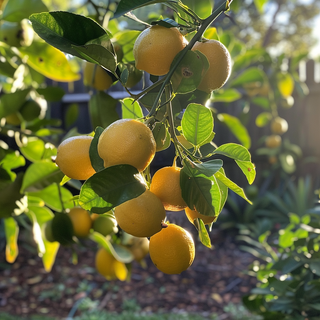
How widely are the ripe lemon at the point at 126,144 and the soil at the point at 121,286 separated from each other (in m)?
1.95

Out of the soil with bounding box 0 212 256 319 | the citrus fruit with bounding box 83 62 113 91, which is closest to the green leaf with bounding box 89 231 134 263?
the citrus fruit with bounding box 83 62 113 91

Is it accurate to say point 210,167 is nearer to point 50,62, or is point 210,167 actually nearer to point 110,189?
point 110,189

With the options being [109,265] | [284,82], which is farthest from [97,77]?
[284,82]

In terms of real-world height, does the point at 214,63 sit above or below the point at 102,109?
above

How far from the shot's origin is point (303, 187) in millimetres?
3199

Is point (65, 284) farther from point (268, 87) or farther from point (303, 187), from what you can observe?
point (303, 187)

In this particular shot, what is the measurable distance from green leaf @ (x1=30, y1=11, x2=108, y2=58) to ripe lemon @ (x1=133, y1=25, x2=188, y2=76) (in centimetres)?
4

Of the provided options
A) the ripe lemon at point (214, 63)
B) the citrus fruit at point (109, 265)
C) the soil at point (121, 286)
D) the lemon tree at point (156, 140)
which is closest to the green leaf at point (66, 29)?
the lemon tree at point (156, 140)

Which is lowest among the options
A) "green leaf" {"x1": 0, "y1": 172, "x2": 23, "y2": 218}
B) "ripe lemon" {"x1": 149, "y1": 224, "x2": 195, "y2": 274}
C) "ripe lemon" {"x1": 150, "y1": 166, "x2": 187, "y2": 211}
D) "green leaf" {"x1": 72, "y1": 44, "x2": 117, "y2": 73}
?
"green leaf" {"x1": 0, "y1": 172, "x2": 23, "y2": 218}

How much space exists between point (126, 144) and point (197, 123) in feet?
0.32

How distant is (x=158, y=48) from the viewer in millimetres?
335

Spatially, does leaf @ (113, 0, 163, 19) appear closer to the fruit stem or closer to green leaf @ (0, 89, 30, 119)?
the fruit stem

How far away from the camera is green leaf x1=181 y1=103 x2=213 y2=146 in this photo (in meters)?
0.35

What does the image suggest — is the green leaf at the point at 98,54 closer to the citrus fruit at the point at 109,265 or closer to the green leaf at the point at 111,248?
the green leaf at the point at 111,248
